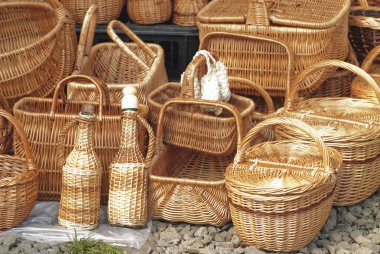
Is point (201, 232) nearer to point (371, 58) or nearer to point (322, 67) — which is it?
point (322, 67)

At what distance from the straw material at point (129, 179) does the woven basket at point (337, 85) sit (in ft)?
5.62

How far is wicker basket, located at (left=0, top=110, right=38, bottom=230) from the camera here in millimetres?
4309

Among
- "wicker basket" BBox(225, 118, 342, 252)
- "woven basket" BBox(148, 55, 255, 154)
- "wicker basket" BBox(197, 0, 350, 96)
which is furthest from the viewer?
"wicker basket" BBox(197, 0, 350, 96)

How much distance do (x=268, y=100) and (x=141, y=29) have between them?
142cm

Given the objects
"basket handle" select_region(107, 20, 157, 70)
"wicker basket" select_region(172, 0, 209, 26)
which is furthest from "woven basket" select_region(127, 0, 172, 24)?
"basket handle" select_region(107, 20, 157, 70)

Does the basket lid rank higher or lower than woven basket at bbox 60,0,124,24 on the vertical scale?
higher

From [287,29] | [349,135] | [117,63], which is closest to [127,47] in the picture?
[117,63]

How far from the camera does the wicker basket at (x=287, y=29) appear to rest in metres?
5.13

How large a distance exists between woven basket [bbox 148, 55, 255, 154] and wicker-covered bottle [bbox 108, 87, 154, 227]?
36cm

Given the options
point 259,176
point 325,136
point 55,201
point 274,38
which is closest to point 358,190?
point 325,136

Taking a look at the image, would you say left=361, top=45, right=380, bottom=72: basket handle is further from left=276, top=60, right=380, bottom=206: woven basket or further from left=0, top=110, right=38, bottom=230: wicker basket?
left=0, top=110, right=38, bottom=230: wicker basket

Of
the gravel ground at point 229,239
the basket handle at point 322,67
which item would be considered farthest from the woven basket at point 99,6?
the gravel ground at point 229,239

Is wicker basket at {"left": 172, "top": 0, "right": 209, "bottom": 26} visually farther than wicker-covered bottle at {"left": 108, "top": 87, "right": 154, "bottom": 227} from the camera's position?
Yes

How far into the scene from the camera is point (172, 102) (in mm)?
4672
